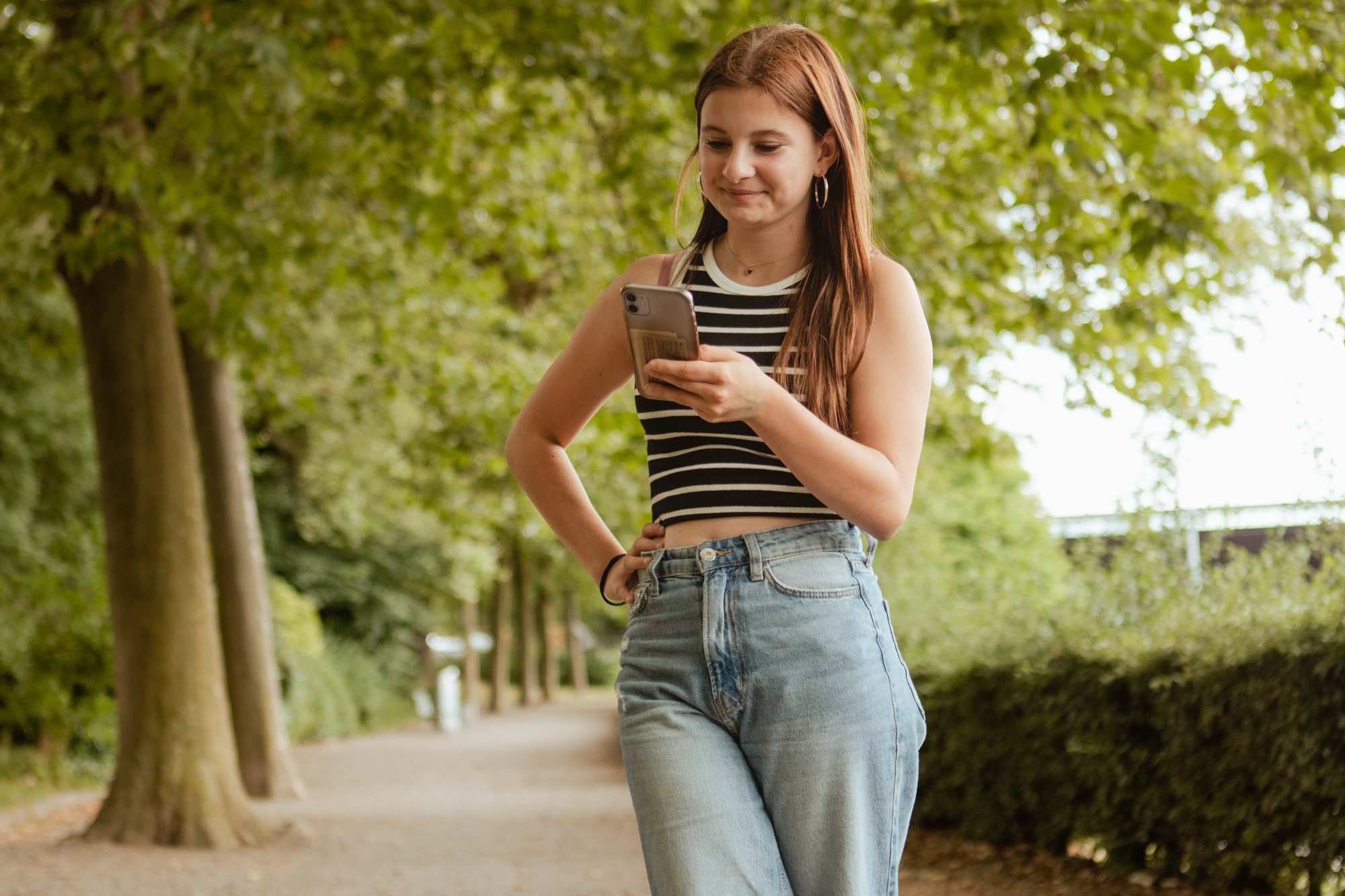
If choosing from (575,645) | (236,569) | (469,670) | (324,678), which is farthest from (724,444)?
(575,645)

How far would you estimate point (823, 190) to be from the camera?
7.46 feet

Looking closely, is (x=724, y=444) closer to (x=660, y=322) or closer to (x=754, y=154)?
(x=660, y=322)

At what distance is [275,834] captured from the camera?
33.7 ft

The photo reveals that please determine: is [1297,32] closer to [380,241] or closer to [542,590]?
[380,241]

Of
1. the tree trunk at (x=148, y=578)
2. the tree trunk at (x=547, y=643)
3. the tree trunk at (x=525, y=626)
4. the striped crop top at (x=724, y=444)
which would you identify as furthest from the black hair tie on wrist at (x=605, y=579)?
the tree trunk at (x=547, y=643)

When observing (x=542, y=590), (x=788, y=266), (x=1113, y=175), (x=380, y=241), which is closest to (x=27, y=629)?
(x=380, y=241)

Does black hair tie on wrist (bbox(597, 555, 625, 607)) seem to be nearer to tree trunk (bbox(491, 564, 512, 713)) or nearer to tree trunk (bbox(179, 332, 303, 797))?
tree trunk (bbox(179, 332, 303, 797))

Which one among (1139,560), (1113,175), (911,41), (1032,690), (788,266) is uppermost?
(911,41)

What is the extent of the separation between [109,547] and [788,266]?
8362 mm

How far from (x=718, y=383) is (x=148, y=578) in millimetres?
8350

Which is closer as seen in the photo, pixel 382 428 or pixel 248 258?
pixel 248 258

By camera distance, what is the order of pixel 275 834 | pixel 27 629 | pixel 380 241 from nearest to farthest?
pixel 275 834
pixel 380 241
pixel 27 629

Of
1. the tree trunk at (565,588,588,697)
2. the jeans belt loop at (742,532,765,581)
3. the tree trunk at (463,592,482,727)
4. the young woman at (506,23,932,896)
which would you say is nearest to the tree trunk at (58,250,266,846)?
the young woman at (506,23,932,896)

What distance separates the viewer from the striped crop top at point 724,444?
2.14 metres
